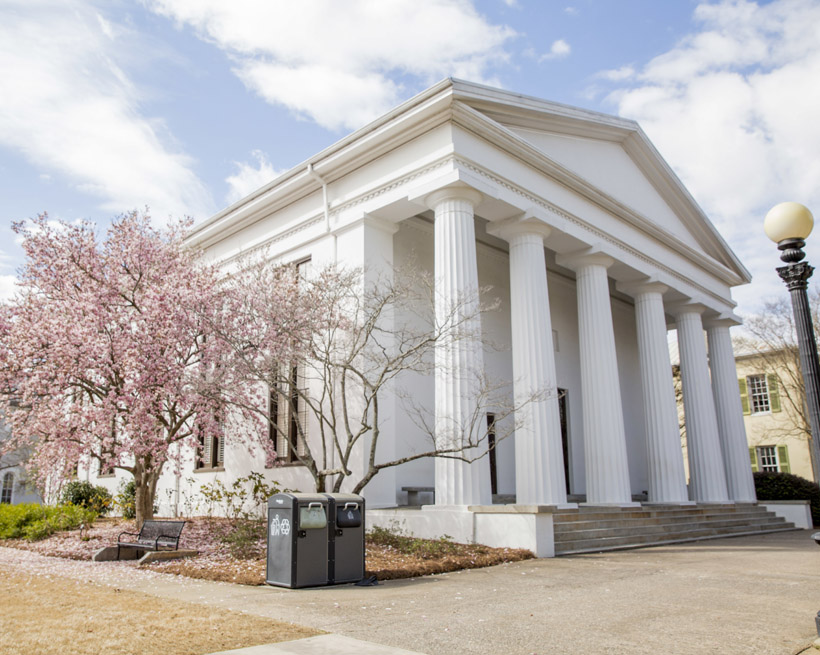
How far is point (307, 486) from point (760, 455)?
2774cm

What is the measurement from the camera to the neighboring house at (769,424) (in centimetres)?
3250

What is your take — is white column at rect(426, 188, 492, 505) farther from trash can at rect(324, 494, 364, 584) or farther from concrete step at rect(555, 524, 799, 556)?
trash can at rect(324, 494, 364, 584)

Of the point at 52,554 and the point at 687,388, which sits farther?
the point at 687,388

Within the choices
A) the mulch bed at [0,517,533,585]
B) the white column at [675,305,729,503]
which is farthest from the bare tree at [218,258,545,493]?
the white column at [675,305,729,503]

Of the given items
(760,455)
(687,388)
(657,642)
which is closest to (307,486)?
(657,642)

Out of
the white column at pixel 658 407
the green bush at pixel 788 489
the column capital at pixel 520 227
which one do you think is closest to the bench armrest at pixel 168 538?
the column capital at pixel 520 227

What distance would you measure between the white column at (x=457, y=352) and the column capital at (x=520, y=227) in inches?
65.4

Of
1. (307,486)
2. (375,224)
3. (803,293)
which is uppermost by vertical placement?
(375,224)

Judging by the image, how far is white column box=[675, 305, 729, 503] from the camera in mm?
21016

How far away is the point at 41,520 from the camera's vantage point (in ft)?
51.1

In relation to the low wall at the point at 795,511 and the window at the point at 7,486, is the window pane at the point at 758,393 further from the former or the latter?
the window at the point at 7,486

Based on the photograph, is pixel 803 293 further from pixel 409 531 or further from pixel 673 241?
pixel 673 241

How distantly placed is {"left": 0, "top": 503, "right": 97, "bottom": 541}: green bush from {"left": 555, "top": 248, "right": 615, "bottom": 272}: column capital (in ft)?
42.8

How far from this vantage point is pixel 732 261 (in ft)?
81.6
